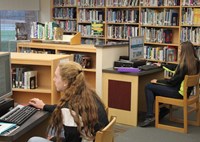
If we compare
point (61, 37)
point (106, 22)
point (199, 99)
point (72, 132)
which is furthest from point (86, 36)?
point (72, 132)

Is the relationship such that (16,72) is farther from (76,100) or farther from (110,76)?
(110,76)

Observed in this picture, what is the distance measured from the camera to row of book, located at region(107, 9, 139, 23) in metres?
6.83

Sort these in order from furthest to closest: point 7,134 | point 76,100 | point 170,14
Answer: point 170,14 → point 76,100 → point 7,134

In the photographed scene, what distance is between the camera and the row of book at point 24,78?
3.39m

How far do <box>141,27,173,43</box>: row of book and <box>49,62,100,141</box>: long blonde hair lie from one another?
434cm

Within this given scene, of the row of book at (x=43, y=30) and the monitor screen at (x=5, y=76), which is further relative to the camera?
the row of book at (x=43, y=30)

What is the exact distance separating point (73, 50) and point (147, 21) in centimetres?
193

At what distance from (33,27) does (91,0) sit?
6.48 feet

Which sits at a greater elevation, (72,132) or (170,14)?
(170,14)

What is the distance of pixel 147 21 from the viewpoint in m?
6.64

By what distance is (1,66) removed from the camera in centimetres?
269

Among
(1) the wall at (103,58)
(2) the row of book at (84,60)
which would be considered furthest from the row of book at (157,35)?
(2) the row of book at (84,60)

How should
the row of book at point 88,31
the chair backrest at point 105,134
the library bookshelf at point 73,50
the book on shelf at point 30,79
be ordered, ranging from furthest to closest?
the row of book at point 88,31
the library bookshelf at point 73,50
the book on shelf at point 30,79
the chair backrest at point 105,134

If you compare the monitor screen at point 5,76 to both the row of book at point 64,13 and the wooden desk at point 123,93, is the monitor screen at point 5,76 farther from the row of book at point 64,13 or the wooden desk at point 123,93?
the row of book at point 64,13
